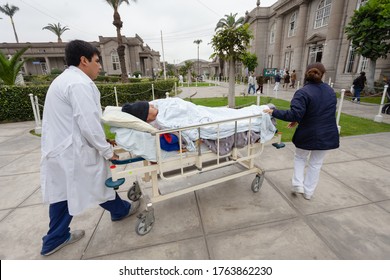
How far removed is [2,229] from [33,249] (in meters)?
0.69

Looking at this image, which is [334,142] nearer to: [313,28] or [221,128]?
[221,128]

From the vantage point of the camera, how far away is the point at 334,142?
2654mm

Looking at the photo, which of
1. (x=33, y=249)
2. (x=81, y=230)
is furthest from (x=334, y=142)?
(x=33, y=249)

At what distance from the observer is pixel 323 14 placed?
1794 centimetres

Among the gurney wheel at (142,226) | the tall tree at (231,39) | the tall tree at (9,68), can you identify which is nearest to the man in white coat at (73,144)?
the gurney wheel at (142,226)

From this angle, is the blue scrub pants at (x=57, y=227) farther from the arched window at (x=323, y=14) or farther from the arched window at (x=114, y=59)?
the arched window at (x=114, y=59)

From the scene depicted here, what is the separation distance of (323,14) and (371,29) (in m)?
10.3

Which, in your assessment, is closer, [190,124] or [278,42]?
[190,124]

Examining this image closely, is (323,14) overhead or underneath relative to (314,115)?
overhead

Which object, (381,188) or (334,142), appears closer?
(334,142)

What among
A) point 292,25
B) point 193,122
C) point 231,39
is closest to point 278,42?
point 292,25

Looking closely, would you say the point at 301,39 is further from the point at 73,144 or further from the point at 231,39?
the point at 73,144

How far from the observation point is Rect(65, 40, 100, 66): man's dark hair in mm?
1858

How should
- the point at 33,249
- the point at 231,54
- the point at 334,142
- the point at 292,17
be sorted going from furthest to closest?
the point at 292,17, the point at 231,54, the point at 334,142, the point at 33,249
